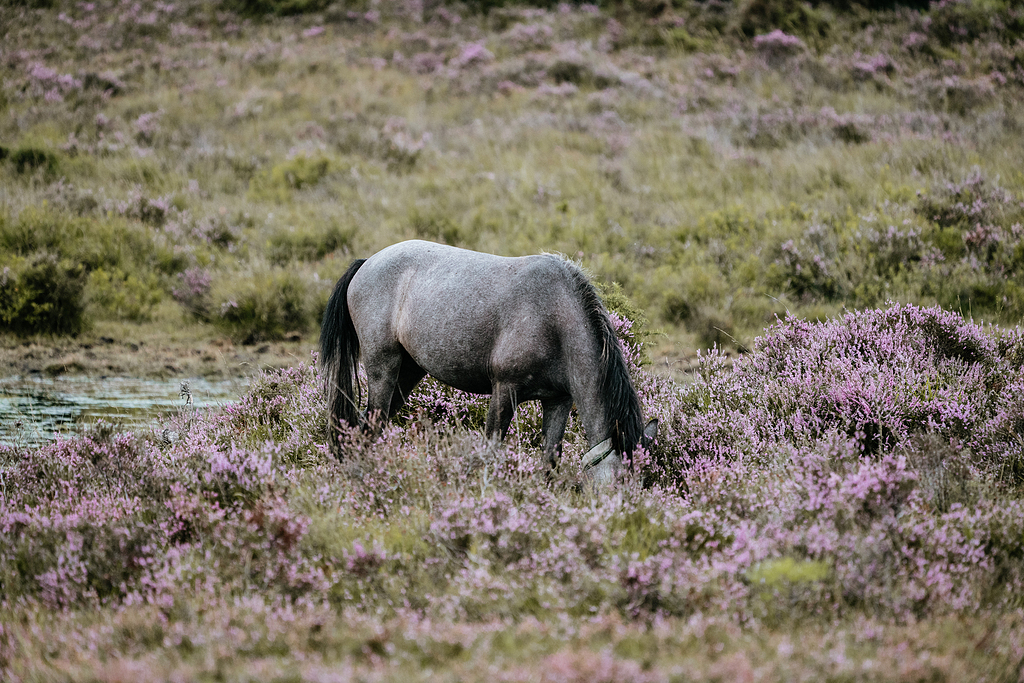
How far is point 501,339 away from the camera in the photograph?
13.6ft

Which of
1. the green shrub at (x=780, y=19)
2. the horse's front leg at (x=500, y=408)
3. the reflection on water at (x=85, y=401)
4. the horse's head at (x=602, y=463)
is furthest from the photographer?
the green shrub at (x=780, y=19)

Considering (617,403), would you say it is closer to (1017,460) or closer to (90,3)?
(1017,460)

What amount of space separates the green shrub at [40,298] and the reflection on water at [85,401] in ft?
5.06

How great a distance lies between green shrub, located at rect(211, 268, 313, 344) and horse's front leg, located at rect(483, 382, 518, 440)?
603 cm

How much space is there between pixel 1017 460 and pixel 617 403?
2691 millimetres

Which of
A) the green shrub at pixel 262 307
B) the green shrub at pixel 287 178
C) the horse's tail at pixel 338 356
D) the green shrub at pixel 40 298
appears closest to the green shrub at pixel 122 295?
the green shrub at pixel 40 298

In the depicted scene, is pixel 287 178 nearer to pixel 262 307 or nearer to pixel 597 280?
pixel 262 307

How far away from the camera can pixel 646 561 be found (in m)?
2.95

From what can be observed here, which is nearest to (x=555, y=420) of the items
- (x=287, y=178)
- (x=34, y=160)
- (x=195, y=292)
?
(x=195, y=292)

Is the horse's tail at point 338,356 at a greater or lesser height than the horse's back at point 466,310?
lesser

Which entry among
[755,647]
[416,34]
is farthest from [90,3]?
[755,647]

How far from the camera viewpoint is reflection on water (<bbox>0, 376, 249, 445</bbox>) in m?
5.95

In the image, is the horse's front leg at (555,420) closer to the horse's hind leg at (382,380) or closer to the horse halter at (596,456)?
the horse halter at (596,456)

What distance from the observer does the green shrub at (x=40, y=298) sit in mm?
8680
